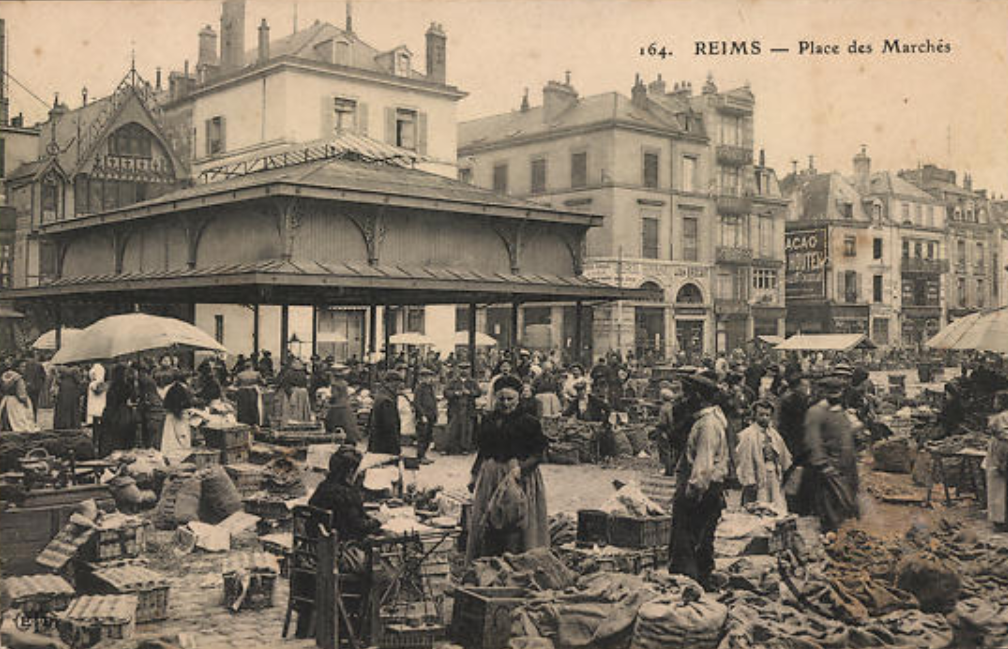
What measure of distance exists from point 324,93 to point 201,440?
25.6 meters

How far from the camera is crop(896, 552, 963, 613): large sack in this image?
7.68 metres

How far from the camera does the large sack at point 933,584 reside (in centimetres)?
768

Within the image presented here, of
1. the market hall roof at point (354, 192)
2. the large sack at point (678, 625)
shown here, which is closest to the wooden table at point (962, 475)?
the large sack at point (678, 625)

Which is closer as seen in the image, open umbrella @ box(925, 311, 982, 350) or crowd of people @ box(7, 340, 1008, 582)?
crowd of people @ box(7, 340, 1008, 582)

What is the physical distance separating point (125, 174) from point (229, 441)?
26.4 metres

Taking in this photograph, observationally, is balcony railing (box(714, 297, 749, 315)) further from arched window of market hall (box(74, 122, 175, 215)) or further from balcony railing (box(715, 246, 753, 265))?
arched window of market hall (box(74, 122, 175, 215))

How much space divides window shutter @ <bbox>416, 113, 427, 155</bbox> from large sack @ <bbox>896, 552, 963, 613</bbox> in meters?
37.2

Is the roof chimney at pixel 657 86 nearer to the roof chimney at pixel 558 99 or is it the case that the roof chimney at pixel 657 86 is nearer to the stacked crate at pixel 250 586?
the roof chimney at pixel 558 99

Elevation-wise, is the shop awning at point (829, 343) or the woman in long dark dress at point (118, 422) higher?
the shop awning at point (829, 343)

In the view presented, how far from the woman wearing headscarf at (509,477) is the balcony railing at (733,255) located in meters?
42.2

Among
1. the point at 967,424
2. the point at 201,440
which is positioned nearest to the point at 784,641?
the point at 967,424

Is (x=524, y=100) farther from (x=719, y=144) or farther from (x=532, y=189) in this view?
(x=719, y=144)

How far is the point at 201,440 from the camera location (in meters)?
17.0

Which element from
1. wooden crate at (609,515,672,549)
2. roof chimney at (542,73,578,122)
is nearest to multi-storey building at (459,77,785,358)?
roof chimney at (542,73,578,122)
